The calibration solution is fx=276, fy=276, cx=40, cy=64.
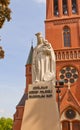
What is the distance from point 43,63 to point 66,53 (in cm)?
2224

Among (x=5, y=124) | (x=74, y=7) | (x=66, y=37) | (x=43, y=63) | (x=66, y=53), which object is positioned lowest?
(x=43, y=63)

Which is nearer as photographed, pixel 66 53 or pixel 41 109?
pixel 41 109

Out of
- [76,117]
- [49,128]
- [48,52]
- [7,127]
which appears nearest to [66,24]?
[76,117]

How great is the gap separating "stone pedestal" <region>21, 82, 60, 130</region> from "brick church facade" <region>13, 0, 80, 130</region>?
1912 cm

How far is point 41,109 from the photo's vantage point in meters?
10.3

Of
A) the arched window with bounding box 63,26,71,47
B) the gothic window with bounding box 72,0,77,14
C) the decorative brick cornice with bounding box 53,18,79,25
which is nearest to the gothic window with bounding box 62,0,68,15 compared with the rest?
the gothic window with bounding box 72,0,77,14

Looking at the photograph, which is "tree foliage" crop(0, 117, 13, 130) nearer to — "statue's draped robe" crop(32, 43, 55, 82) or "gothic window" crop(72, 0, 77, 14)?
"gothic window" crop(72, 0, 77, 14)

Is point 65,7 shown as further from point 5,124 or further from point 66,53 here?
point 5,124

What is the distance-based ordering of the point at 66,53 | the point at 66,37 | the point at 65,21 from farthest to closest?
the point at 65,21
the point at 66,37
the point at 66,53

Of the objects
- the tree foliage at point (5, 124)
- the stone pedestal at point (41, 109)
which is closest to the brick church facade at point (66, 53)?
the stone pedestal at point (41, 109)

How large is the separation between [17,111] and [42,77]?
25.7m

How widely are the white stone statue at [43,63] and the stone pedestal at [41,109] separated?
1.51ft

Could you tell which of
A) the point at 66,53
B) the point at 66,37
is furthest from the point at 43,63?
the point at 66,37

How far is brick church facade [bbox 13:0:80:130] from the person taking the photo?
98.1ft
